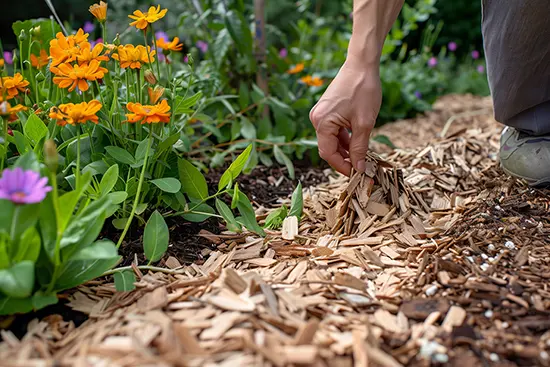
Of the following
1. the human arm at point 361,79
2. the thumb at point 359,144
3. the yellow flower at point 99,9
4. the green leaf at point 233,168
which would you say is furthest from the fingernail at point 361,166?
the yellow flower at point 99,9

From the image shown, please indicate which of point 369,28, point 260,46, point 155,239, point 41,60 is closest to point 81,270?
point 155,239

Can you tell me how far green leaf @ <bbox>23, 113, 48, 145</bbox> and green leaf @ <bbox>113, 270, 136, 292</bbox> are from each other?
48 cm

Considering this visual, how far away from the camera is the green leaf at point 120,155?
5.09 ft

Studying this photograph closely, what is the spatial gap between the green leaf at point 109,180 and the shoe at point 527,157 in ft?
4.66

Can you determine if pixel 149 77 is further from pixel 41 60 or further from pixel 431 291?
pixel 431 291

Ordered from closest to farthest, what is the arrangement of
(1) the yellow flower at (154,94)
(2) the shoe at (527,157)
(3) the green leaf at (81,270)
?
(3) the green leaf at (81,270)
(1) the yellow flower at (154,94)
(2) the shoe at (527,157)

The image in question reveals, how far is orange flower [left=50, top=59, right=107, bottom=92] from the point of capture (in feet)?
4.87

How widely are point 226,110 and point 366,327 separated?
1.90m

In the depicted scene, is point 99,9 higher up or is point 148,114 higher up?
point 99,9

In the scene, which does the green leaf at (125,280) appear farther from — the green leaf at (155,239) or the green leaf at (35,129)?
the green leaf at (35,129)

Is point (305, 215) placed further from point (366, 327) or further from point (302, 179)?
point (366, 327)

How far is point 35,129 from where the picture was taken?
154 cm

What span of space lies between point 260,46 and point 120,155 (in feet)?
4.65

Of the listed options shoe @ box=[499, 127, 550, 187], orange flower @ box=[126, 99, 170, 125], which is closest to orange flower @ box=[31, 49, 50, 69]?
orange flower @ box=[126, 99, 170, 125]
